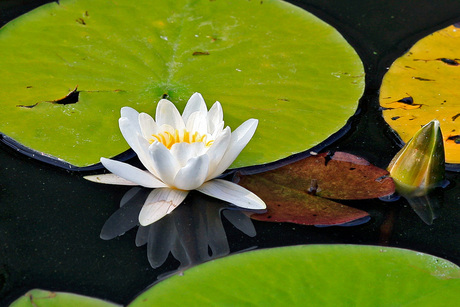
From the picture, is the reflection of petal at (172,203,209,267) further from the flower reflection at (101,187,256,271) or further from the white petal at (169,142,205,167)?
the white petal at (169,142,205,167)

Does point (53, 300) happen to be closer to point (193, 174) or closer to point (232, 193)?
point (193, 174)

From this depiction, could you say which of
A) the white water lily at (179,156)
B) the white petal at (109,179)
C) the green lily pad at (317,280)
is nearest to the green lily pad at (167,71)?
the white petal at (109,179)

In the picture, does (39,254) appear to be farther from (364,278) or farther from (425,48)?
(425,48)

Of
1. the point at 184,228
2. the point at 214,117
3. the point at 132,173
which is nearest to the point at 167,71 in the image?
the point at 214,117

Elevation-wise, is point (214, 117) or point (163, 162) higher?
point (214, 117)

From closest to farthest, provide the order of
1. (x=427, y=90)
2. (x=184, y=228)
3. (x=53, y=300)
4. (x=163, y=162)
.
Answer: (x=53, y=300), (x=163, y=162), (x=184, y=228), (x=427, y=90)

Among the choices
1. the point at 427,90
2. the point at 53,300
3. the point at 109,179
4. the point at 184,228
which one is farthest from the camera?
the point at 427,90

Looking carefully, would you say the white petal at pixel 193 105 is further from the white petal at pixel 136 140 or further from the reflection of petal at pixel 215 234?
the reflection of petal at pixel 215 234

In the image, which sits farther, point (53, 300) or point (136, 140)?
point (136, 140)
